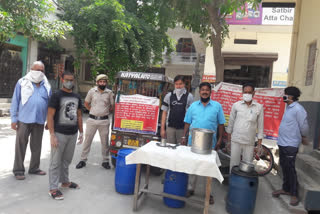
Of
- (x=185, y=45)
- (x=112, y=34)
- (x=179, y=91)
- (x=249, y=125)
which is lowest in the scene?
(x=249, y=125)

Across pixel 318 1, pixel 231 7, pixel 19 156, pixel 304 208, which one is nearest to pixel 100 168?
pixel 19 156

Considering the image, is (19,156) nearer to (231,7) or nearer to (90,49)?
(231,7)

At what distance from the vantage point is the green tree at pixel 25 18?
709 cm

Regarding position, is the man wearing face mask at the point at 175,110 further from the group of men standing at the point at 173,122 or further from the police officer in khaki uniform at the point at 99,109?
the police officer in khaki uniform at the point at 99,109

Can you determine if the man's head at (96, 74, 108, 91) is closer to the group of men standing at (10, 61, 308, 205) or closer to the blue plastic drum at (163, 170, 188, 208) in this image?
the group of men standing at (10, 61, 308, 205)

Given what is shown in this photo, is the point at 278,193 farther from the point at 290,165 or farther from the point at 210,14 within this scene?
the point at 210,14

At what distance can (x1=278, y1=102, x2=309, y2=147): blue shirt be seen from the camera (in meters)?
4.06

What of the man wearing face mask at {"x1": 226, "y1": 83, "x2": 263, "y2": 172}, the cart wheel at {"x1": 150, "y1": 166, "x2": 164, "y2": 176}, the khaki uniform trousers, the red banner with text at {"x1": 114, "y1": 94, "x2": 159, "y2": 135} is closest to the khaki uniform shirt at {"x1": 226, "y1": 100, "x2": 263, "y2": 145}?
the man wearing face mask at {"x1": 226, "y1": 83, "x2": 263, "y2": 172}

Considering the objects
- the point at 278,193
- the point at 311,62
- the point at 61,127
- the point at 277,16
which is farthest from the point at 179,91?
the point at 277,16

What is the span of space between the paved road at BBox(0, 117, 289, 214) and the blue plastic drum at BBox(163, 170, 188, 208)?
100 mm

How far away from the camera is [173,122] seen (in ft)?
15.7

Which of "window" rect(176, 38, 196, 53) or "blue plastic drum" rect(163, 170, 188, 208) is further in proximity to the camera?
"window" rect(176, 38, 196, 53)

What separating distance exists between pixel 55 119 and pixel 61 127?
0.16 metres

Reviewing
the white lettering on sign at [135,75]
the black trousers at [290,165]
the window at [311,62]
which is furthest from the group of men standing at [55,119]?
the window at [311,62]
